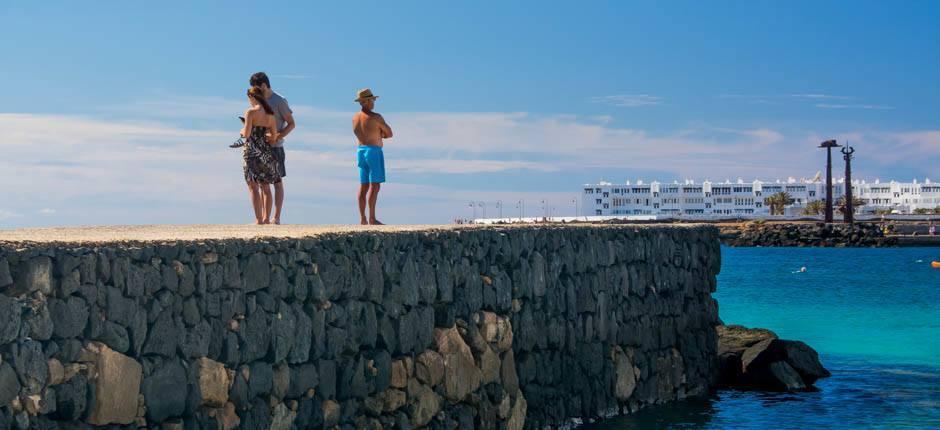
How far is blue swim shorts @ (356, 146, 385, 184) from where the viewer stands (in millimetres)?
13930

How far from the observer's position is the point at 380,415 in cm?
1026

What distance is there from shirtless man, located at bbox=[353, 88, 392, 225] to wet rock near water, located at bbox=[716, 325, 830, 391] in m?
6.43

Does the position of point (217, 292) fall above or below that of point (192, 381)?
above

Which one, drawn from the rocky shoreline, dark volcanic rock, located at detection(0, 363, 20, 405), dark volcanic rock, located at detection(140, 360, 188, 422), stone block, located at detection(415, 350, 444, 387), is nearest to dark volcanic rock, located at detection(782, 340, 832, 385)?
stone block, located at detection(415, 350, 444, 387)

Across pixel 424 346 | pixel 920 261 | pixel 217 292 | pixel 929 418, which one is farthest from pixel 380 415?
pixel 920 261

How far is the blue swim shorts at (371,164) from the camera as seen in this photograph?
1393cm

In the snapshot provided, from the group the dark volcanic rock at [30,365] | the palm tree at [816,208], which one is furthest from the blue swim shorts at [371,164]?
the palm tree at [816,208]

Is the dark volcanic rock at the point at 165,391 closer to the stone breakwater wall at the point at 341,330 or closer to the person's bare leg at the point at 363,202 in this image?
the stone breakwater wall at the point at 341,330

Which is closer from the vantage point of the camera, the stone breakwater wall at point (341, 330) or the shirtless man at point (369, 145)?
the stone breakwater wall at point (341, 330)

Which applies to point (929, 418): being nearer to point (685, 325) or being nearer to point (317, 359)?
point (685, 325)

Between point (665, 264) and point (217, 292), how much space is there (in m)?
8.62

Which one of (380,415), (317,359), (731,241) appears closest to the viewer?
(317,359)

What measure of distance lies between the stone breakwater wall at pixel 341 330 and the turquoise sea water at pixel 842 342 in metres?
1.13

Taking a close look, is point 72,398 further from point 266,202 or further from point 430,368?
point 266,202
